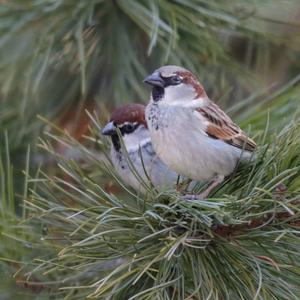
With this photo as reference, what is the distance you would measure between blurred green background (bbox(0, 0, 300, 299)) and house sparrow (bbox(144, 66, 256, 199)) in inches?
2.3

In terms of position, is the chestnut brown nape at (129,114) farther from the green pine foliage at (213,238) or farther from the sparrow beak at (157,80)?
the green pine foliage at (213,238)

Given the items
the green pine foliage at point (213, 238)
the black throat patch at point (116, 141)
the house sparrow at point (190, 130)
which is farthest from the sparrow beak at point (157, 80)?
the green pine foliage at point (213, 238)

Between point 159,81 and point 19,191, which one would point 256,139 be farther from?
point 19,191

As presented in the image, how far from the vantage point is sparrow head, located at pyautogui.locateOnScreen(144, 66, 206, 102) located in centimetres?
198

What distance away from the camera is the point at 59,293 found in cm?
175

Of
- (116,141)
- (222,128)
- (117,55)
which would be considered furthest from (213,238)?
(117,55)

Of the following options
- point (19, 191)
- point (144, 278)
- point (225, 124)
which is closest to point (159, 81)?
point (225, 124)

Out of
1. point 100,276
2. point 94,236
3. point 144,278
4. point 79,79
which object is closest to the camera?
point 94,236

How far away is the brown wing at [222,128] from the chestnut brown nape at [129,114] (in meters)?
0.26

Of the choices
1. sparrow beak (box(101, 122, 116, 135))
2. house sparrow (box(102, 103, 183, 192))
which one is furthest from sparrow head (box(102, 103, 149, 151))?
sparrow beak (box(101, 122, 116, 135))

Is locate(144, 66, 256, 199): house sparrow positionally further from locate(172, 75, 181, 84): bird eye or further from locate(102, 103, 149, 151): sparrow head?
locate(102, 103, 149, 151): sparrow head

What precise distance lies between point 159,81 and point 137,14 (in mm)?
236

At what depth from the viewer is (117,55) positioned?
230cm

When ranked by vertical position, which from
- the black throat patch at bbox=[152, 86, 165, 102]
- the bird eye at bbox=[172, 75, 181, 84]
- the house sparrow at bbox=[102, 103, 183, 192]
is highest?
the bird eye at bbox=[172, 75, 181, 84]
